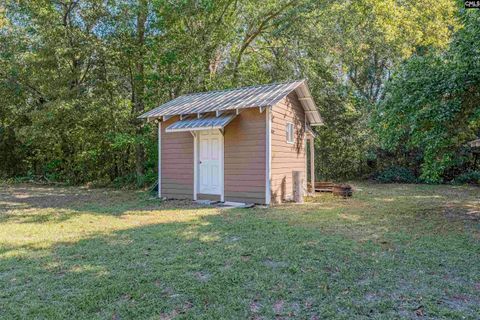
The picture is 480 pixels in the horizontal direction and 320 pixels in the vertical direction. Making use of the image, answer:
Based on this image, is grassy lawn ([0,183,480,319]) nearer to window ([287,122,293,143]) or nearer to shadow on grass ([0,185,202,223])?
shadow on grass ([0,185,202,223])

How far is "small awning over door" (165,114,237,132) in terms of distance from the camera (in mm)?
8352

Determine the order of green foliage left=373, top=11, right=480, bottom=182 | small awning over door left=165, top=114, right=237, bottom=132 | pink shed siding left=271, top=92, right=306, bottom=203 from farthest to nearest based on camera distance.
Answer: pink shed siding left=271, top=92, right=306, bottom=203
small awning over door left=165, top=114, right=237, bottom=132
green foliage left=373, top=11, right=480, bottom=182

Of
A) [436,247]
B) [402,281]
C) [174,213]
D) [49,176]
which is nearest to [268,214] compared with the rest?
[174,213]

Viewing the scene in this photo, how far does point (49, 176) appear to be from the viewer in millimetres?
16219

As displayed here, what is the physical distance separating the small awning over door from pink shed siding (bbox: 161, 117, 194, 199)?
599mm

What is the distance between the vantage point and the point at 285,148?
377 inches

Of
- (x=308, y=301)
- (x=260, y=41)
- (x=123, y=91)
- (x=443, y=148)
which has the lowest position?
(x=308, y=301)

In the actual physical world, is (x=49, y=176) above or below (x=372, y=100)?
below

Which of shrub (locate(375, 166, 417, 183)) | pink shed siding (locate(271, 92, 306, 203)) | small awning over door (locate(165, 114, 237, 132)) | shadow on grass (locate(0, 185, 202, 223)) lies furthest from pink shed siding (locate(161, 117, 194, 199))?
shrub (locate(375, 166, 417, 183))

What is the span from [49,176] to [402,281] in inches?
655

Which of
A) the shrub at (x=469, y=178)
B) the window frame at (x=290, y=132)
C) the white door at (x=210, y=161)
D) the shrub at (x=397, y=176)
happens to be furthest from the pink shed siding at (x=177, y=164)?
the shrub at (x=469, y=178)

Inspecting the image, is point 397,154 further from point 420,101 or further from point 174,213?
point 174,213
